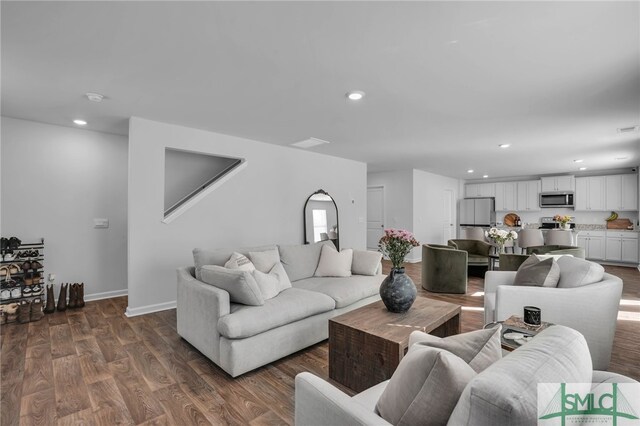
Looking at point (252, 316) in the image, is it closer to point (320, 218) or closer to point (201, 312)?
point (201, 312)

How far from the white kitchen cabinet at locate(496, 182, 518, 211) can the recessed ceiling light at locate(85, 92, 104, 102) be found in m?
9.46

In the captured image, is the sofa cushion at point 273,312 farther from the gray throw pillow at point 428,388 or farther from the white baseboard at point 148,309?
the white baseboard at point 148,309

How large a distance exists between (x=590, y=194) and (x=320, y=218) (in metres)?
7.01

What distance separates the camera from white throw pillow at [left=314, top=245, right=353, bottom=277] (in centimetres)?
367

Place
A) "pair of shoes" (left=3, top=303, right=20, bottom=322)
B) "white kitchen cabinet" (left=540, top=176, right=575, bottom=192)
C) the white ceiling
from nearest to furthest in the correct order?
the white ceiling
"pair of shoes" (left=3, top=303, right=20, bottom=322)
"white kitchen cabinet" (left=540, top=176, right=575, bottom=192)

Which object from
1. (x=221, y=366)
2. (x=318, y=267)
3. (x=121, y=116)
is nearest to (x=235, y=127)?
(x=121, y=116)

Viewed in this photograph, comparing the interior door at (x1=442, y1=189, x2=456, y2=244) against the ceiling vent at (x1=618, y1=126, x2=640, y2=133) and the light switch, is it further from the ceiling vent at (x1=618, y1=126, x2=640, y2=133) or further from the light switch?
the light switch

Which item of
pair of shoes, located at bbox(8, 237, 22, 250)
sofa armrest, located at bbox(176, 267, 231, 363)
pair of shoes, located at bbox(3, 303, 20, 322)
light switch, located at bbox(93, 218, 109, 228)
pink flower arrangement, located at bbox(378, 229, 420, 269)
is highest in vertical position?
light switch, located at bbox(93, 218, 109, 228)

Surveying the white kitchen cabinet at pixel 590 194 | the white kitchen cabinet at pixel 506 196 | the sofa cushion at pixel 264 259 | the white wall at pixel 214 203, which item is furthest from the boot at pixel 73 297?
the white kitchen cabinet at pixel 590 194

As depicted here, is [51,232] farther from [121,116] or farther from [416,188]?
[416,188]

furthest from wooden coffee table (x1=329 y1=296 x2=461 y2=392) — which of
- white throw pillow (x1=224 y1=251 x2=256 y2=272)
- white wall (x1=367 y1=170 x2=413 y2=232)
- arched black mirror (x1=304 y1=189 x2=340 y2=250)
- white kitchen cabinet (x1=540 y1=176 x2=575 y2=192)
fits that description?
white kitchen cabinet (x1=540 y1=176 x2=575 y2=192)

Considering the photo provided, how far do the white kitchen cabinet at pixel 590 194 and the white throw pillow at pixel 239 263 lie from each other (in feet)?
28.5

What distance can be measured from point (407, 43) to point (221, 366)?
2.67 m

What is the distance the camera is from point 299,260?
3.60 meters
